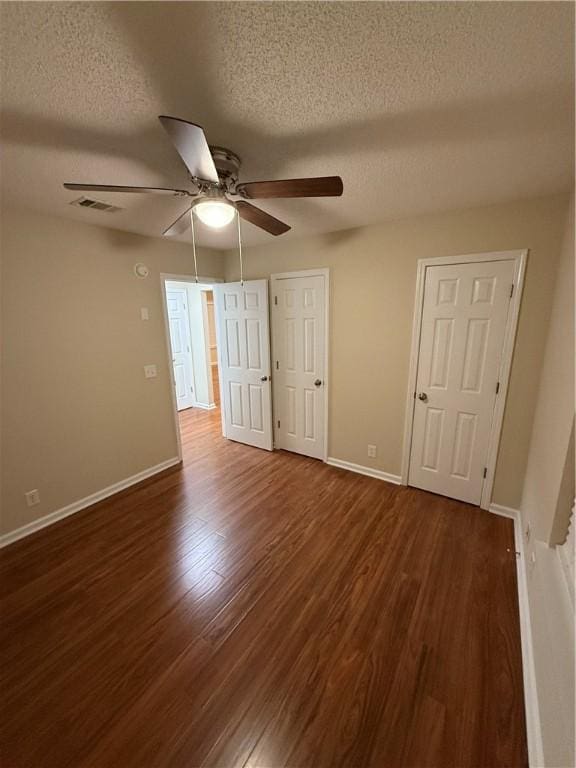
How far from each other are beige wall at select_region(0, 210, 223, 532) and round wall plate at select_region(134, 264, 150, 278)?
0.05 metres

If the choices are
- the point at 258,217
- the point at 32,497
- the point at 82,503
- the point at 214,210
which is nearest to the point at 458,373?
the point at 258,217

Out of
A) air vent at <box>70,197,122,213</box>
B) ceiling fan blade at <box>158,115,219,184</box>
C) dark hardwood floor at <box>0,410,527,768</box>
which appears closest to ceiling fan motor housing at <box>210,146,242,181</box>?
ceiling fan blade at <box>158,115,219,184</box>

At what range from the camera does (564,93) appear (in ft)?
3.58

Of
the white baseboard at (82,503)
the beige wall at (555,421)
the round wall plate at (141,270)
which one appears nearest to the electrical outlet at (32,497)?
the white baseboard at (82,503)

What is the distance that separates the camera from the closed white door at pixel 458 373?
7.47ft

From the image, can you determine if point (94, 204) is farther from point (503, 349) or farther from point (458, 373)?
point (503, 349)

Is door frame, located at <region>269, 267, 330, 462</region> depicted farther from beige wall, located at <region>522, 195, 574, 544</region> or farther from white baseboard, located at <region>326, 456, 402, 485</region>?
beige wall, located at <region>522, 195, 574, 544</region>

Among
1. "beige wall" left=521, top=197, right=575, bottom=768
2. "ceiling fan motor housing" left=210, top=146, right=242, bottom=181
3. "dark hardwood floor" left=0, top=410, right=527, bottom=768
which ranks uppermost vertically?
"ceiling fan motor housing" left=210, top=146, right=242, bottom=181

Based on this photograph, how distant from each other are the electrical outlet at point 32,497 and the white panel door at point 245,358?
6.77 ft

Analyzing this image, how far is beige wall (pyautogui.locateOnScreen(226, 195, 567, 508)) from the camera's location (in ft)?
6.89

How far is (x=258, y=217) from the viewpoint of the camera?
175 cm

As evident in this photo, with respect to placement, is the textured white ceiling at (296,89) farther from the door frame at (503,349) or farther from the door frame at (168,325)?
the door frame at (168,325)

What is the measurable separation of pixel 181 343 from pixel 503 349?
180 inches

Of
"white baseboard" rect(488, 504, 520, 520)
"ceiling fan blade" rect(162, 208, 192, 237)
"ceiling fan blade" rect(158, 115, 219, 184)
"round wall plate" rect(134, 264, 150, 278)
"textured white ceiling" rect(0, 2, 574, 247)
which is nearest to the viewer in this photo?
"textured white ceiling" rect(0, 2, 574, 247)
